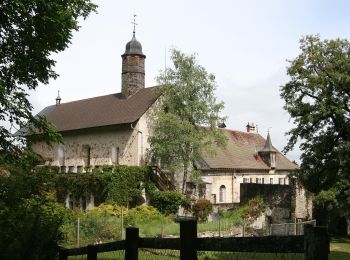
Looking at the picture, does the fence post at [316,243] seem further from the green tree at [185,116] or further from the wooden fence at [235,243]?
the green tree at [185,116]

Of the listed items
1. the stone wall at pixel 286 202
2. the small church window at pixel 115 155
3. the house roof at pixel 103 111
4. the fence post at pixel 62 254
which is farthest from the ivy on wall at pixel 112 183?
the fence post at pixel 62 254

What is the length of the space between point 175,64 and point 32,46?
21.7m

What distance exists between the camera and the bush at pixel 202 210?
32.4 m

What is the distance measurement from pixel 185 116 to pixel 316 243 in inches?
1236

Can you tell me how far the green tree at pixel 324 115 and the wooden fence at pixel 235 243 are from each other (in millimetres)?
26144

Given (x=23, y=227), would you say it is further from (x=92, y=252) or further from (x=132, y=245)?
(x=132, y=245)

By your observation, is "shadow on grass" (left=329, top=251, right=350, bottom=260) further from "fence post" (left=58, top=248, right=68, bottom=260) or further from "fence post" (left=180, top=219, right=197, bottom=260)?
"fence post" (left=180, top=219, right=197, bottom=260)

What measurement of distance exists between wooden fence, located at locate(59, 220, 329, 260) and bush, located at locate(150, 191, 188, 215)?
2756 cm

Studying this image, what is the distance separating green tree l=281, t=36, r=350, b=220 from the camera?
28.9 m

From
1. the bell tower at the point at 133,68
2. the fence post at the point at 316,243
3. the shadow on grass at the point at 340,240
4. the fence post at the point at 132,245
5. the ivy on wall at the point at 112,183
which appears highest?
the bell tower at the point at 133,68

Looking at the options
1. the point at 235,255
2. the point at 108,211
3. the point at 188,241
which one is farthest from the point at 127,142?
the point at 188,241

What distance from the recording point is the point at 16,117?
1442 centimetres

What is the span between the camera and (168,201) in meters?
32.5

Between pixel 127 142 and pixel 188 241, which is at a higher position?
pixel 127 142
